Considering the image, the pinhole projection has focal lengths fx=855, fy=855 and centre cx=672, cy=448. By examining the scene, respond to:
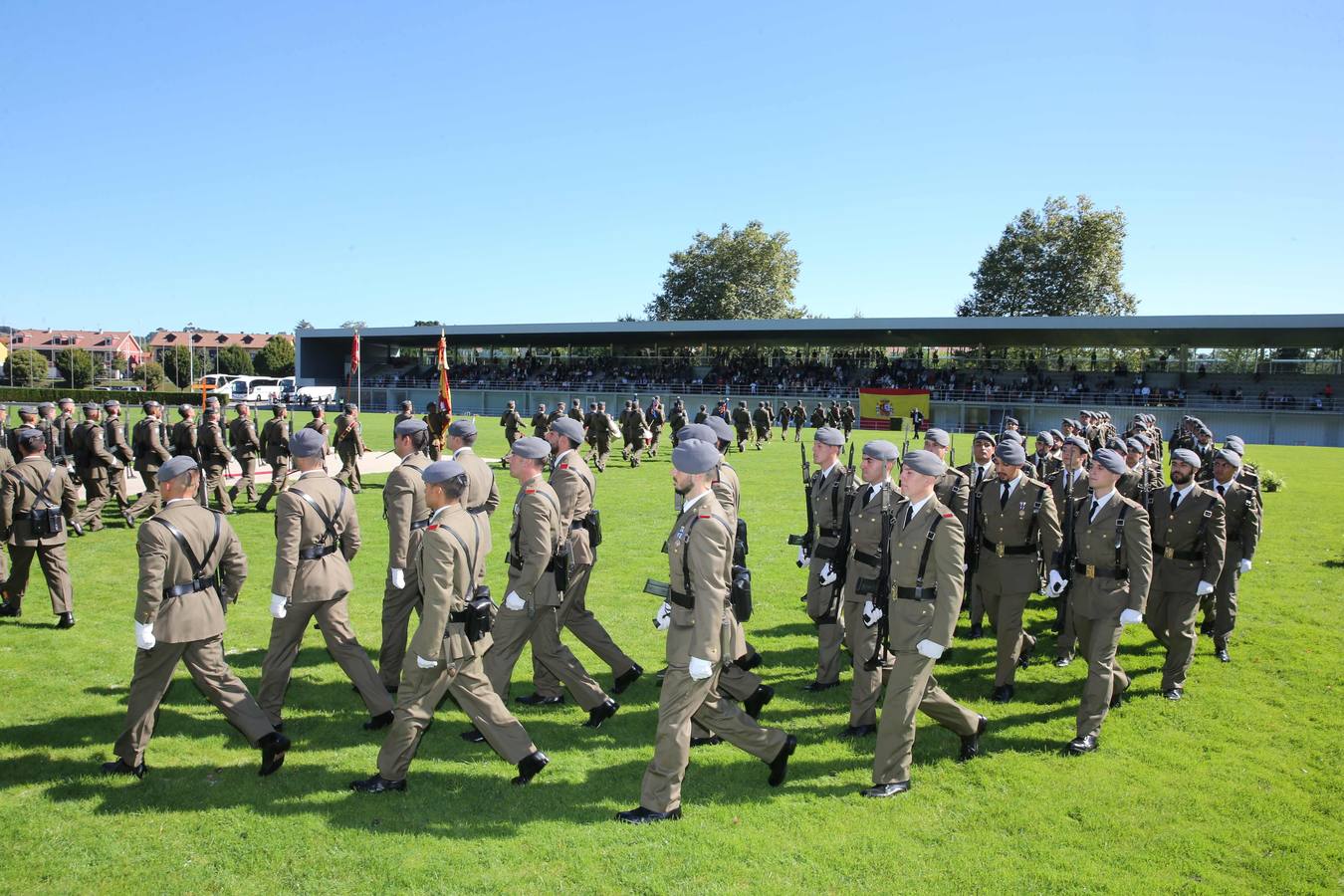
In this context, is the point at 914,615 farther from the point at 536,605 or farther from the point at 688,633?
the point at 536,605

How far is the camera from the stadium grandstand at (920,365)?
132 ft

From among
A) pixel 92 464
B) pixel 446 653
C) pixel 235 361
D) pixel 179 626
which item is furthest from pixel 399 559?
pixel 235 361

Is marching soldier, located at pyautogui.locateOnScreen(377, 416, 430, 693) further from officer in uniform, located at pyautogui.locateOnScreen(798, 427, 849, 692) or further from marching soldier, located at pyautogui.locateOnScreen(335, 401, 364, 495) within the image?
marching soldier, located at pyautogui.locateOnScreen(335, 401, 364, 495)

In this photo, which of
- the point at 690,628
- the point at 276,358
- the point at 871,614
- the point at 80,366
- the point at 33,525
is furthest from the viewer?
the point at 276,358

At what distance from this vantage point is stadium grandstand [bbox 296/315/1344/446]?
132 feet

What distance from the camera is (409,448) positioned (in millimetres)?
7434

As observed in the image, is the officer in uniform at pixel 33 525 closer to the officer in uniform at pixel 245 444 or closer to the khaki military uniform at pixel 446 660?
the khaki military uniform at pixel 446 660

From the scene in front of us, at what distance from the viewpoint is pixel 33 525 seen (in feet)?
27.0

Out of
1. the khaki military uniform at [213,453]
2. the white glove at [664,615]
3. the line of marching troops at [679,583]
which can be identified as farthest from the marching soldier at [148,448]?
A: the white glove at [664,615]

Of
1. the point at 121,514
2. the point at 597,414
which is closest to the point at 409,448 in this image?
the point at 121,514

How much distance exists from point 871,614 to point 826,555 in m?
1.47

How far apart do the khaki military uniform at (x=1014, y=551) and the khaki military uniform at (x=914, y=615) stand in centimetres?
201

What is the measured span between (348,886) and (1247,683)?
7.35 m

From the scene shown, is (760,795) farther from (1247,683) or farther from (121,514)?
(121,514)
